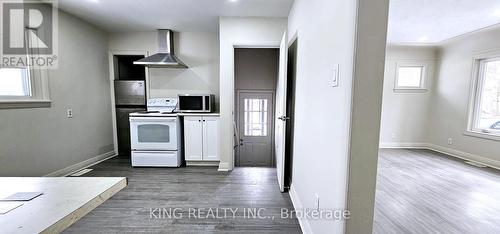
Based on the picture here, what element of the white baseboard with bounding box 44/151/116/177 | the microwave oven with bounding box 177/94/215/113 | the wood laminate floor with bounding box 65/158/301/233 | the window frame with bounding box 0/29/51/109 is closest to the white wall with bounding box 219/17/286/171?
the microwave oven with bounding box 177/94/215/113

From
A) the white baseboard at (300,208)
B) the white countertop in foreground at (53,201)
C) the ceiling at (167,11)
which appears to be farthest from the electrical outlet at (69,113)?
the white baseboard at (300,208)

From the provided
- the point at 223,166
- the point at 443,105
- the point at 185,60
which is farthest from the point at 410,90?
the point at 185,60

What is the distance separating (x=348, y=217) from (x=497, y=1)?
3.55 metres

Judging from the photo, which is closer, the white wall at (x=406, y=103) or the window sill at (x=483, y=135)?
the window sill at (x=483, y=135)

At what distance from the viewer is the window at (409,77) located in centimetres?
466

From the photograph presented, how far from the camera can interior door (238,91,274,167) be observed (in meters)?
4.85

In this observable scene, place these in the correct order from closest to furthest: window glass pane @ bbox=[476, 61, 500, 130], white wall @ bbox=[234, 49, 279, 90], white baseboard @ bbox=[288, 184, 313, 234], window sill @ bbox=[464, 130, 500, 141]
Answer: white baseboard @ bbox=[288, 184, 313, 234] < window sill @ bbox=[464, 130, 500, 141] < window glass pane @ bbox=[476, 61, 500, 130] < white wall @ bbox=[234, 49, 279, 90]

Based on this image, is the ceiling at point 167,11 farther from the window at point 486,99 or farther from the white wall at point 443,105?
the window at point 486,99

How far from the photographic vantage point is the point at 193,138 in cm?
340

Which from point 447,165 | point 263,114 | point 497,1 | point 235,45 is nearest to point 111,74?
point 235,45

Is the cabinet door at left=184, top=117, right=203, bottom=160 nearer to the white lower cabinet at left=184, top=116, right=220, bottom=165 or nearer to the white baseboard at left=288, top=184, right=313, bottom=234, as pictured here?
the white lower cabinet at left=184, top=116, right=220, bottom=165

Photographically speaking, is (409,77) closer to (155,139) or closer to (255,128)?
(255,128)

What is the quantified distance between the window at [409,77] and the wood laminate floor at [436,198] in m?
1.84

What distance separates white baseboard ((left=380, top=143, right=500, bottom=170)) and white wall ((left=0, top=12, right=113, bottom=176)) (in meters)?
5.97
